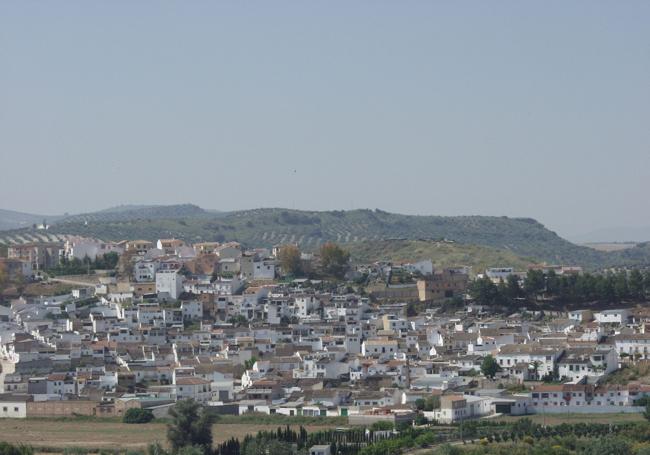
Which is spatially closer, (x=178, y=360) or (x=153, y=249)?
(x=178, y=360)

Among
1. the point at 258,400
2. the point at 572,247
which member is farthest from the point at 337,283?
the point at 572,247

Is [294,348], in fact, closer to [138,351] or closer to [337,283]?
[138,351]

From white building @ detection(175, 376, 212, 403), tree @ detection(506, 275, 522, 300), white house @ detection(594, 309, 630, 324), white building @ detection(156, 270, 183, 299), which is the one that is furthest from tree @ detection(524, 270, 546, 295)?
white building @ detection(175, 376, 212, 403)

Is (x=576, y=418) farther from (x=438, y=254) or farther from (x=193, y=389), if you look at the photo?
(x=438, y=254)

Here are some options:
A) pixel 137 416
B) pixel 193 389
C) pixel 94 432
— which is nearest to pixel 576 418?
pixel 193 389

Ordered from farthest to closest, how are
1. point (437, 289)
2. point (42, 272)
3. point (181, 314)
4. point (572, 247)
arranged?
point (572, 247), point (42, 272), point (437, 289), point (181, 314)

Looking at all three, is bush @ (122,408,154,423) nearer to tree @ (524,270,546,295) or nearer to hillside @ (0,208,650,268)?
tree @ (524,270,546,295)
